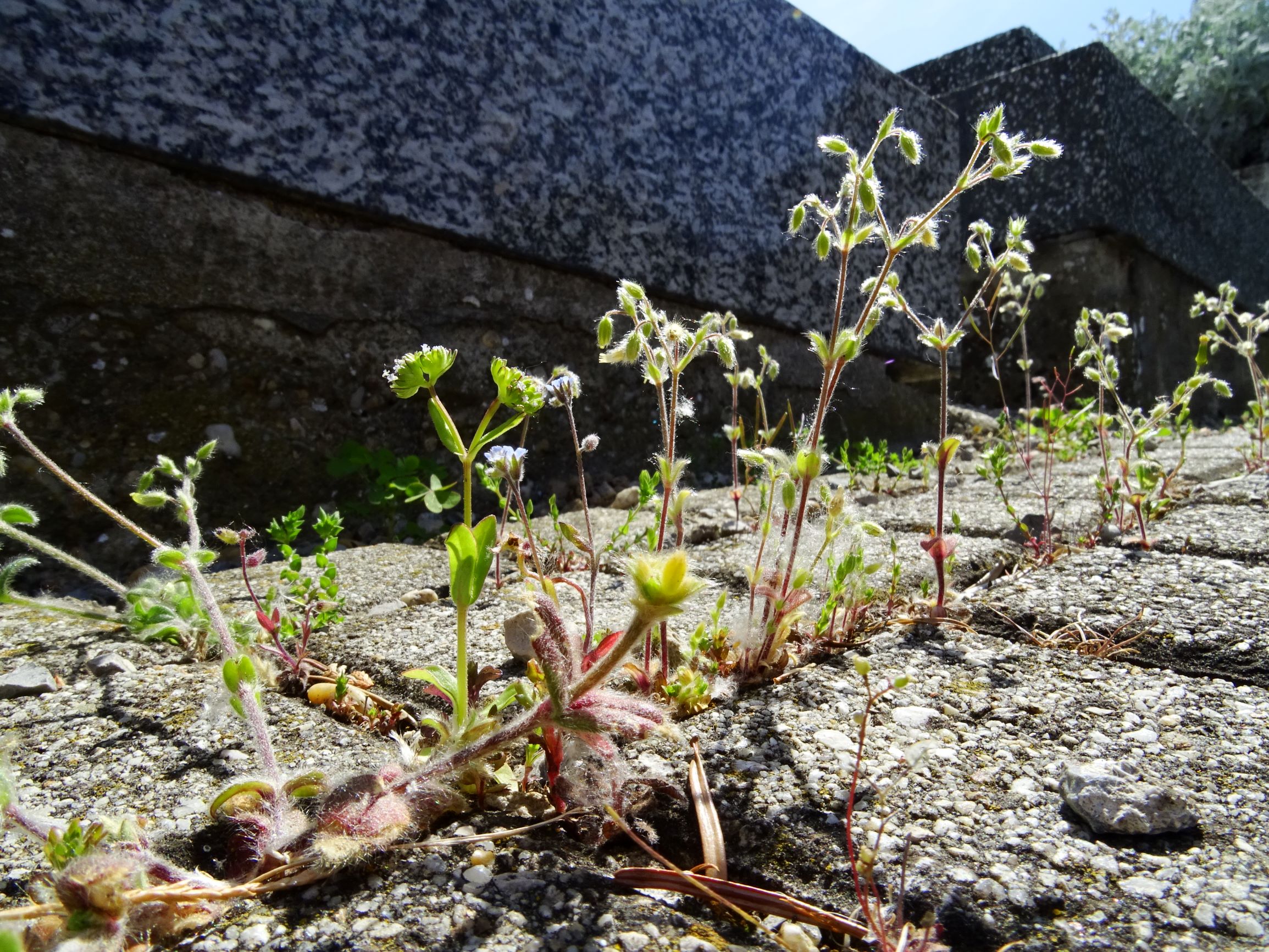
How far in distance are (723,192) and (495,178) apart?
109cm

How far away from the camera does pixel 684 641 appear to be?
1.38m

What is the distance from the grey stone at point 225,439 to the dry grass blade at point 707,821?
1798 millimetres

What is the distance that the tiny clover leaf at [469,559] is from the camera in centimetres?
88

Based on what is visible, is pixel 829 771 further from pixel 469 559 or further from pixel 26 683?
pixel 26 683

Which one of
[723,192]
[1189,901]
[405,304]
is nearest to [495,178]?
[405,304]

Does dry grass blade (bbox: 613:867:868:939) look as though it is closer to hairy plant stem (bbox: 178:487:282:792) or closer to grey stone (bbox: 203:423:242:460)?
hairy plant stem (bbox: 178:487:282:792)

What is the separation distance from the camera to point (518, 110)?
272cm

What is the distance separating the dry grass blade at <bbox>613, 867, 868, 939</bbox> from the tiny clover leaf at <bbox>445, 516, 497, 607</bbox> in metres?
0.33

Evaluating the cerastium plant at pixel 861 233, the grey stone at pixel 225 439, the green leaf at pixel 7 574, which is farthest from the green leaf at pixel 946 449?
the grey stone at pixel 225 439

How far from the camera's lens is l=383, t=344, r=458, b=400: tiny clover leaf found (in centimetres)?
98

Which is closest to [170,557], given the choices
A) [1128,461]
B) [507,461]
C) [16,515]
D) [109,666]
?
[16,515]

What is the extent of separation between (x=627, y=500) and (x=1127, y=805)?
2000mm

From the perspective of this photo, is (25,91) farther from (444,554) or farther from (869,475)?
(869,475)

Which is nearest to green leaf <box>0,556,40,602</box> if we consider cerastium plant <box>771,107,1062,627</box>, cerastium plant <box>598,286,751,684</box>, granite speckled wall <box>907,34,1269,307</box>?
cerastium plant <box>598,286,751,684</box>
